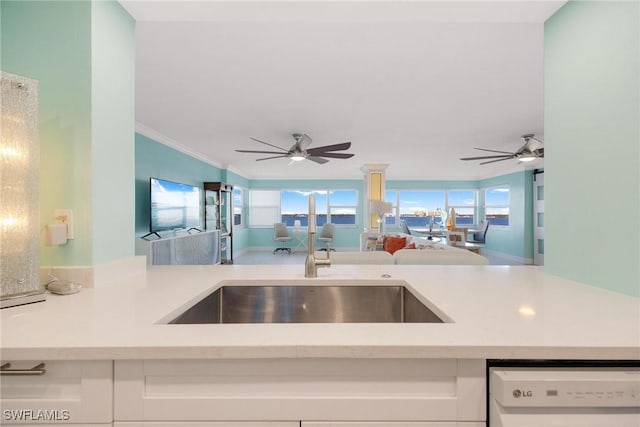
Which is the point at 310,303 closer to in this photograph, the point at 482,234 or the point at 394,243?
the point at 394,243

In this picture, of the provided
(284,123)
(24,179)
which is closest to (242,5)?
(24,179)

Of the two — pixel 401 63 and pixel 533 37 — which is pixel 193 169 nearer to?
pixel 401 63

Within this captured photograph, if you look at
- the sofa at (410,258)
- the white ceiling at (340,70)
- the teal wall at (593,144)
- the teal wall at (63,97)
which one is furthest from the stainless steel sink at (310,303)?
the white ceiling at (340,70)

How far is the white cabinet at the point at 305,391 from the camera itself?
2.34 ft

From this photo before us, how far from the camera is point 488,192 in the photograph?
29.5 ft

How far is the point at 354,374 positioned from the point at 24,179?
1206 mm

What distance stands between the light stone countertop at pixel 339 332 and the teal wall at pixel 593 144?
193 millimetres

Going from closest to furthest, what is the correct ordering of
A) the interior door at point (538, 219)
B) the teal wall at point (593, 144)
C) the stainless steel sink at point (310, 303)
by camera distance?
the teal wall at point (593, 144), the stainless steel sink at point (310, 303), the interior door at point (538, 219)

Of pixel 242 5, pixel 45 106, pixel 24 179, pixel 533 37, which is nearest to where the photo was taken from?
pixel 24 179

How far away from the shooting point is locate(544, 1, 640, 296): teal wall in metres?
1.08

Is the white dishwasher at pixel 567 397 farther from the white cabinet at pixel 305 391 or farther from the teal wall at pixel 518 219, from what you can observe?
the teal wall at pixel 518 219

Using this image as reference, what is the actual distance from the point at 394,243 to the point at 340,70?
293cm

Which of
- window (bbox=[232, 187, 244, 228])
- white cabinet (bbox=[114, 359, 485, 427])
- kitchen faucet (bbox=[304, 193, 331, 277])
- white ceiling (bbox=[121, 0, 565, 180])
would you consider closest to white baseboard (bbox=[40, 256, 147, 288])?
white cabinet (bbox=[114, 359, 485, 427])

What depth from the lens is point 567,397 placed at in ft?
2.25
